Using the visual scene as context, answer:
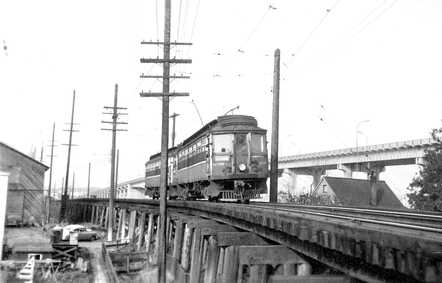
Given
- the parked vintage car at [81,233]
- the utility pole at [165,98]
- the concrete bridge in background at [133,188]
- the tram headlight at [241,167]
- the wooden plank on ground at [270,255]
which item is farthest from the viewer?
the concrete bridge in background at [133,188]

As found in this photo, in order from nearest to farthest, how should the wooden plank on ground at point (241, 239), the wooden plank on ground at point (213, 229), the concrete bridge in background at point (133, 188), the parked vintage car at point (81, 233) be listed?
1. the wooden plank on ground at point (241, 239)
2. the wooden plank on ground at point (213, 229)
3. the parked vintage car at point (81, 233)
4. the concrete bridge in background at point (133, 188)

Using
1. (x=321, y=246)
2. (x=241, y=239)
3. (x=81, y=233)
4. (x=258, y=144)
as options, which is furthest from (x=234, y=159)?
(x=81, y=233)

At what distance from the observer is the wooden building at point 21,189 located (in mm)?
28659

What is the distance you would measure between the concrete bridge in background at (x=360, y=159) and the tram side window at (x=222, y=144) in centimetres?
1851

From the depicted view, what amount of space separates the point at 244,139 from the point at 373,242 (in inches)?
468

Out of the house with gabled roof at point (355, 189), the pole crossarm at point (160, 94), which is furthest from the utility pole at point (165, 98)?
the house with gabled roof at point (355, 189)

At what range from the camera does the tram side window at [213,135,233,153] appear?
16328mm

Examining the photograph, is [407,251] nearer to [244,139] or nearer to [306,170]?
[244,139]

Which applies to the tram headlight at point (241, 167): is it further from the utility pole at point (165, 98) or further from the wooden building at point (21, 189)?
the wooden building at point (21, 189)

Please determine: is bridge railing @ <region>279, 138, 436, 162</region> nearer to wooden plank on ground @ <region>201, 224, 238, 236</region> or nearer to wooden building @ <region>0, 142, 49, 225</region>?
wooden plank on ground @ <region>201, 224, 238, 236</region>

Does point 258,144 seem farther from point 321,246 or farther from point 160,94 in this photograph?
point 321,246

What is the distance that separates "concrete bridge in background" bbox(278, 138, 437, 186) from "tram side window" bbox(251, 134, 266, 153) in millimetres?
17403

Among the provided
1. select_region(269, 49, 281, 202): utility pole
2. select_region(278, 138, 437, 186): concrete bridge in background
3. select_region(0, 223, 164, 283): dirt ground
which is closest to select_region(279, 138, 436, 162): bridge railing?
select_region(278, 138, 437, 186): concrete bridge in background

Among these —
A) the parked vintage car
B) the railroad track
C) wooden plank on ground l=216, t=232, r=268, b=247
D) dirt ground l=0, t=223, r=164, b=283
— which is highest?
the railroad track
